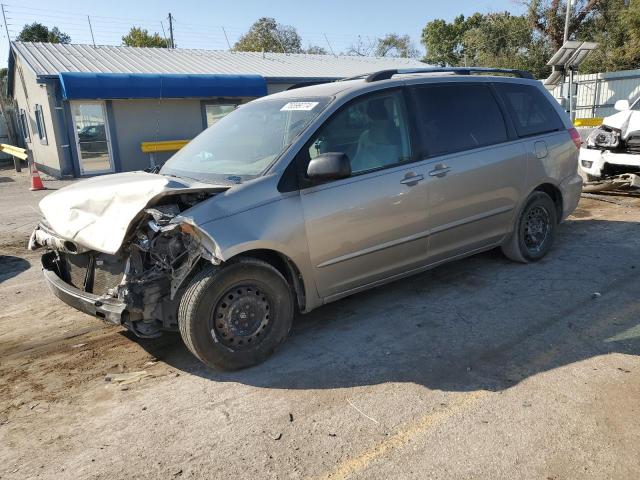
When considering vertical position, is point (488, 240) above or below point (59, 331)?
above

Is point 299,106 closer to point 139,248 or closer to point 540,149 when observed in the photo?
point 139,248

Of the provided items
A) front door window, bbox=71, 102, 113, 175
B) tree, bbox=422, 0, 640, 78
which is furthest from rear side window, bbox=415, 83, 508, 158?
tree, bbox=422, 0, 640, 78

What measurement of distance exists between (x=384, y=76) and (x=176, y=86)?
14103mm

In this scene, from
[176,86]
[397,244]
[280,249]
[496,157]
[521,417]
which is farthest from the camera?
[176,86]

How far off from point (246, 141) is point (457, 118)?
195 cm

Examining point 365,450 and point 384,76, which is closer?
point 365,450

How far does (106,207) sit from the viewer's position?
3793mm

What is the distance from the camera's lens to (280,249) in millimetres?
3773

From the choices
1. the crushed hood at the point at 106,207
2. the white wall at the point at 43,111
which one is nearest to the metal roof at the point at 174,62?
the white wall at the point at 43,111

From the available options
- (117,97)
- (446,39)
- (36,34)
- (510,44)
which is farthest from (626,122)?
(36,34)

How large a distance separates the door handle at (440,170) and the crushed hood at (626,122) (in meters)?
5.50

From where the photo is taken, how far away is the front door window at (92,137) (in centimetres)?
1670

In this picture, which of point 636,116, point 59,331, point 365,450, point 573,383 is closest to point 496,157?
point 573,383

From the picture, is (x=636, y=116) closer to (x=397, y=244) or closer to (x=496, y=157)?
(x=496, y=157)
